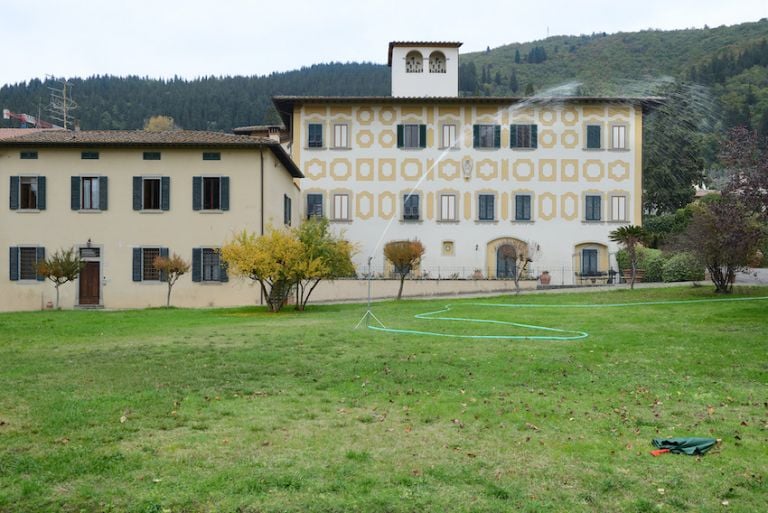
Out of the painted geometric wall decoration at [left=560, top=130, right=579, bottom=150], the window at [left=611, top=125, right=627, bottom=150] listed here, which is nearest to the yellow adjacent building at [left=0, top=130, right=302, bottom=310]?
the painted geometric wall decoration at [left=560, top=130, right=579, bottom=150]

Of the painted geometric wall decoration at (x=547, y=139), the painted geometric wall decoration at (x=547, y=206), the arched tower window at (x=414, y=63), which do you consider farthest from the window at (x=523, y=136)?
the arched tower window at (x=414, y=63)

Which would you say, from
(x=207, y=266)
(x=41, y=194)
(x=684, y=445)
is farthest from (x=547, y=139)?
(x=684, y=445)

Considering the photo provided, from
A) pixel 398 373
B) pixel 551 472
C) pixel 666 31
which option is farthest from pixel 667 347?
pixel 666 31

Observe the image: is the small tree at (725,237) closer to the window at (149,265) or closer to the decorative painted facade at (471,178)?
the decorative painted facade at (471,178)

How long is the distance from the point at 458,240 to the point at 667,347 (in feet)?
88.0

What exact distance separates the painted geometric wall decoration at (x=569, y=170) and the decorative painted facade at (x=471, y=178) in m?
0.05

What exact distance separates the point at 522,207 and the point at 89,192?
2118cm

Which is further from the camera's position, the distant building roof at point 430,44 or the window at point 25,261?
the distant building roof at point 430,44

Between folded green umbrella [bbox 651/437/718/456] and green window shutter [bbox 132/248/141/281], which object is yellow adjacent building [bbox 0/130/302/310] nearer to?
green window shutter [bbox 132/248/141/281]

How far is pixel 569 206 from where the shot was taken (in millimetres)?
39906

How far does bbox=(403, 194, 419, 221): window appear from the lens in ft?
131

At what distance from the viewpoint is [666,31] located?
43094 mm

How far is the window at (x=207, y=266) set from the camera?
99.7 feet

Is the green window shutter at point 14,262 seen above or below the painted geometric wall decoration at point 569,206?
below
